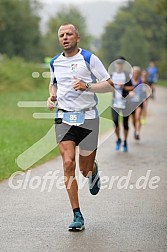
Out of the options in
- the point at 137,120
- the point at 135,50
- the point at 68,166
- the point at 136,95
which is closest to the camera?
the point at 68,166

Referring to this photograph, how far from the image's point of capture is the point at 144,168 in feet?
41.7

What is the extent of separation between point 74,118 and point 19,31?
71.2 meters

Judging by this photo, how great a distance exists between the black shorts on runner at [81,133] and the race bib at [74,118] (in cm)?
5

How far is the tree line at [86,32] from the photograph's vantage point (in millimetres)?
76750

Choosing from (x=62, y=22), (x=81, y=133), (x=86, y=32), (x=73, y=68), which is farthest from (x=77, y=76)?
(x=86, y=32)

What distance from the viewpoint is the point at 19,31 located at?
78.2 metres

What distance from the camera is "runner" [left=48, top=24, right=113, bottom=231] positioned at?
7.82 metres

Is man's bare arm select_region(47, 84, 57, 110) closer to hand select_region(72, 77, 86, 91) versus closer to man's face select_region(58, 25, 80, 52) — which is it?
hand select_region(72, 77, 86, 91)

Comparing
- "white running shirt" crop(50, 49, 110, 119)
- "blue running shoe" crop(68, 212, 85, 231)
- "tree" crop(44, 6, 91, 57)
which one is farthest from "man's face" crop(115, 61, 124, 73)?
"tree" crop(44, 6, 91, 57)

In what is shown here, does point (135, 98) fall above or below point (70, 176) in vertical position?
below

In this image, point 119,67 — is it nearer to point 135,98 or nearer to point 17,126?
point 135,98

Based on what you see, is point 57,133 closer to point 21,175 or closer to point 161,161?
point 21,175

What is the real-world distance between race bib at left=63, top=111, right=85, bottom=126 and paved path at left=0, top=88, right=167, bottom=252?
3.49 feet

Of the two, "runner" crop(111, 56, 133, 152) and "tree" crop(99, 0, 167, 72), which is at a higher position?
"runner" crop(111, 56, 133, 152)
